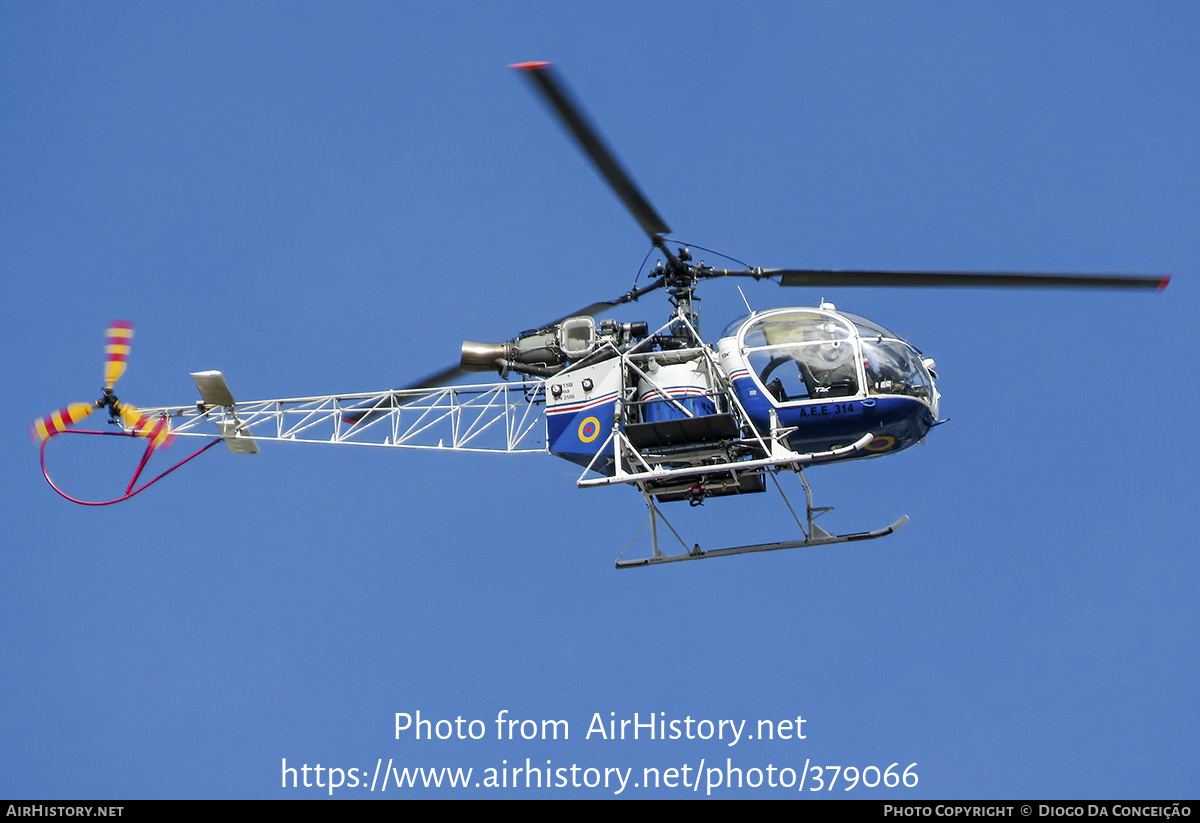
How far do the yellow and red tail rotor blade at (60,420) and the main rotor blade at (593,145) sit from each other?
9.29 m

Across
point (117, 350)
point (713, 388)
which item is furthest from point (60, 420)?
point (713, 388)

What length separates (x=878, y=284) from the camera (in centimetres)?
1670

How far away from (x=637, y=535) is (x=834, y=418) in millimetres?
3191

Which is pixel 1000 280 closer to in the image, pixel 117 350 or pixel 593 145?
pixel 593 145

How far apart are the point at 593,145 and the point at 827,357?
441 cm

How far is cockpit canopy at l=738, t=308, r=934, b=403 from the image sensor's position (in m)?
16.7

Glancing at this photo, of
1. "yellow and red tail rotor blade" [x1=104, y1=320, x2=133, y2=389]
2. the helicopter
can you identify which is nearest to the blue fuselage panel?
the helicopter

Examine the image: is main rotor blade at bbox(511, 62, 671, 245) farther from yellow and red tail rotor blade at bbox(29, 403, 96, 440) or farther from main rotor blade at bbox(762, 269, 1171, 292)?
yellow and red tail rotor blade at bbox(29, 403, 96, 440)

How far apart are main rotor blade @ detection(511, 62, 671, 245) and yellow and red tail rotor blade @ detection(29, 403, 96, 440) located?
9.29 m

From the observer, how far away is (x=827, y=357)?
1680cm

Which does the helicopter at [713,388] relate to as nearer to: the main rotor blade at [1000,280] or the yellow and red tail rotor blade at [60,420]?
the main rotor blade at [1000,280]

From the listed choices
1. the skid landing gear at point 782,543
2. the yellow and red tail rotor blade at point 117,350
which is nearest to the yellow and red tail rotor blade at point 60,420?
the yellow and red tail rotor blade at point 117,350

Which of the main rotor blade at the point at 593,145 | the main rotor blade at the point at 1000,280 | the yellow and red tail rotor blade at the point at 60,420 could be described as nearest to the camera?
the main rotor blade at the point at 593,145

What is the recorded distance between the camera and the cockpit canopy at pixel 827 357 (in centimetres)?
1666
